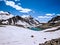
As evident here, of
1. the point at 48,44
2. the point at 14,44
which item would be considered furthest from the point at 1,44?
the point at 48,44

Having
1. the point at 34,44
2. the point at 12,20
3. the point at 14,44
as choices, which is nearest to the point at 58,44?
the point at 34,44

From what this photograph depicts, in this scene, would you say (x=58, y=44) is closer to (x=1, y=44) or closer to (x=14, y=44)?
(x=14, y=44)

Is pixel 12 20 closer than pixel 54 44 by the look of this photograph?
No

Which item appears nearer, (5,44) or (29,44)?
(5,44)

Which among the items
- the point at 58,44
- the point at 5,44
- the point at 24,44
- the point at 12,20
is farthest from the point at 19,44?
the point at 12,20

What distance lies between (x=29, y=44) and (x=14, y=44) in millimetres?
1275

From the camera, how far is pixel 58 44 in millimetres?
10367

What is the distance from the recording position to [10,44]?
392 inches

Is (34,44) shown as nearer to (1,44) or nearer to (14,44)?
(14,44)

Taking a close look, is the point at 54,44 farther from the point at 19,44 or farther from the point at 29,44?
the point at 19,44

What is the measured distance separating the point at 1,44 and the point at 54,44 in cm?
421

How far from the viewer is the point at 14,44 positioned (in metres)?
10.1

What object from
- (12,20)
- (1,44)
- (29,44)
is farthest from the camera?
(12,20)

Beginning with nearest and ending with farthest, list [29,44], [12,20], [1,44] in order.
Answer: [1,44] < [29,44] < [12,20]
